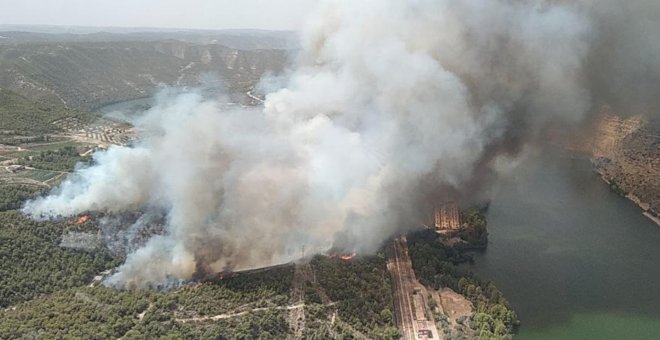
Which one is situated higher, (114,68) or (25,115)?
(114,68)

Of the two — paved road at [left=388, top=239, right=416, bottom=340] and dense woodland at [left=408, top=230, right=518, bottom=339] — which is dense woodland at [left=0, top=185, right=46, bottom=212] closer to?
paved road at [left=388, top=239, right=416, bottom=340]

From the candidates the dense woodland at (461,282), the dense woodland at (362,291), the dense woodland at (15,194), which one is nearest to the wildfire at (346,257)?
the dense woodland at (362,291)

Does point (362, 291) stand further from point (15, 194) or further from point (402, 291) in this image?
point (15, 194)

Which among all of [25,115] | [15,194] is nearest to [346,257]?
[15,194]

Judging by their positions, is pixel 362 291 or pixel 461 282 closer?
pixel 362 291

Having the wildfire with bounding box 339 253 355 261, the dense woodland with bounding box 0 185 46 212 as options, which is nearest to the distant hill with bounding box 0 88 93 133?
the dense woodland with bounding box 0 185 46 212

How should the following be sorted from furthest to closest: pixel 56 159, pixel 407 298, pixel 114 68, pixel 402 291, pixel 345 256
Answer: pixel 114 68 → pixel 56 159 → pixel 345 256 → pixel 402 291 → pixel 407 298

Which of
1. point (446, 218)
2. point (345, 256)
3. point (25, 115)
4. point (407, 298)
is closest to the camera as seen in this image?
point (407, 298)

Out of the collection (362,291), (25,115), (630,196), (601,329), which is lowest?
(601,329)

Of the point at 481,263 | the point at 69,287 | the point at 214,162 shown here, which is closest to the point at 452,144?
the point at 481,263

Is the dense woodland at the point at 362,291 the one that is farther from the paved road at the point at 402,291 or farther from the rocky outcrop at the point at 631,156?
the rocky outcrop at the point at 631,156
